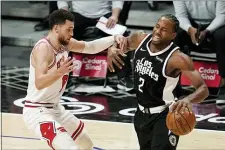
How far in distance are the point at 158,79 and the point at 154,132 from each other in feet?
1.63

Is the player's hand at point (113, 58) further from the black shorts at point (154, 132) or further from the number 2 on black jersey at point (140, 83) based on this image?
the black shorts at point (154, 132)

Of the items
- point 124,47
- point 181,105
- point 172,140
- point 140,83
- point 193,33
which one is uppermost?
point 124,47

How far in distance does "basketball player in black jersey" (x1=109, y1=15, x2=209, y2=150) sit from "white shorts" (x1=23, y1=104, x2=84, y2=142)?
0.67 metres

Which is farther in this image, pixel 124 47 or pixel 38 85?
pixel 124 47

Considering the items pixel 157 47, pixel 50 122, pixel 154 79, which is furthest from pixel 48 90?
pixel 157 47

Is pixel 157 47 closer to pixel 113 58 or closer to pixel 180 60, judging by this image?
pixel 180 60

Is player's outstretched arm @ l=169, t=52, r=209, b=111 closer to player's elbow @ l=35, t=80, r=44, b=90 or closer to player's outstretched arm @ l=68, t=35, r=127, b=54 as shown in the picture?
player's outstretched arm @ l=68, t=35, r=127, b=54

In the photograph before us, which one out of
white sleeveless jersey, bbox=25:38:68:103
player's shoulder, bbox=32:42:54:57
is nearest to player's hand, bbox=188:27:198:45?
white sleeveless jersey, bbox=25:38:68:103

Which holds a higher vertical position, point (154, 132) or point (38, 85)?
point (38, 85)

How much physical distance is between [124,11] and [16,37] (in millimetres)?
2776

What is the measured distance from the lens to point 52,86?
5715 mm

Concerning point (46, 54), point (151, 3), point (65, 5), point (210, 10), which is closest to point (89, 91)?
point (65, 5)

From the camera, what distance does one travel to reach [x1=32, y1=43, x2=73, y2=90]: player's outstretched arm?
5.20 metres

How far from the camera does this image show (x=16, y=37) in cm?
1169
